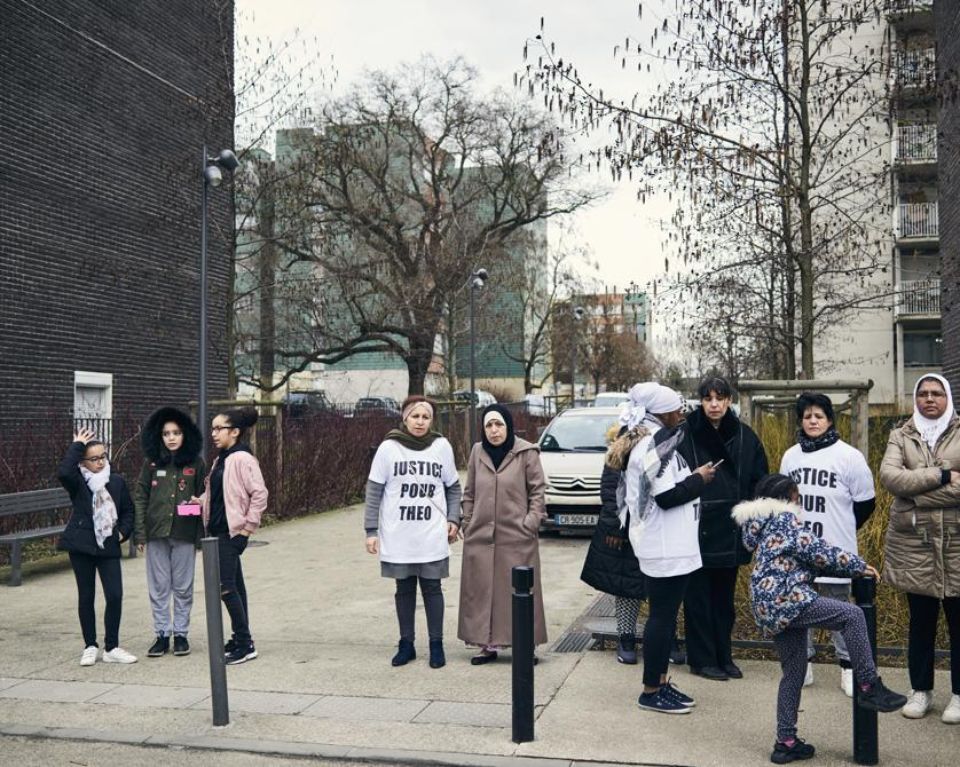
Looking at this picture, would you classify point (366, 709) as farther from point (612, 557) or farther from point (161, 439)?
point (161, 439)

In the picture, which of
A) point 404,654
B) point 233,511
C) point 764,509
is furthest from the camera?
point 233,511

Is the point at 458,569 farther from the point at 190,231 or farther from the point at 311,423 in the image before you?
the point at 190,231

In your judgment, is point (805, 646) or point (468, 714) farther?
point (468, 714)

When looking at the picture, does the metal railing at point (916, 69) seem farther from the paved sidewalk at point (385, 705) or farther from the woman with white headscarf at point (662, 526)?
the paved sidewalk at point (385, 705)

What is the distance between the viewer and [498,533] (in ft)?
23.8

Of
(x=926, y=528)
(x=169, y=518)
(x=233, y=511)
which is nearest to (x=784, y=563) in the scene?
(x=926, y=528)

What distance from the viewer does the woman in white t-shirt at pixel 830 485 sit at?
6.15 meters

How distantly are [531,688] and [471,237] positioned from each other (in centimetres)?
3290

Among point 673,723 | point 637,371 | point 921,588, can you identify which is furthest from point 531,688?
point 637,371

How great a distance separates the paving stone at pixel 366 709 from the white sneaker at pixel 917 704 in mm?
2661

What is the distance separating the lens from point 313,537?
48.0 feet

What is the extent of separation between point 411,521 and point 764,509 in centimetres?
279

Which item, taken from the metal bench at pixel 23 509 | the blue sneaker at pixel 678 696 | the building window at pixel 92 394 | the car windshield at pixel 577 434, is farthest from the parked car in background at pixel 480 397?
the blue sneaker at pixel 678 696

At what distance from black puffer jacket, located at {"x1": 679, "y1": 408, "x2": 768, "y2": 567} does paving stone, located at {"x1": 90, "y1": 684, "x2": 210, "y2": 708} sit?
10.7ft
